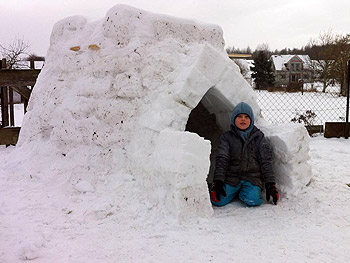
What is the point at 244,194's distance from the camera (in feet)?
10.8

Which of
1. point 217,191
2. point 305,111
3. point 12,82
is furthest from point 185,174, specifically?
point 305,111

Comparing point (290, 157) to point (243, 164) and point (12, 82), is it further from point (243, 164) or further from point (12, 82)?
point (12, 82)

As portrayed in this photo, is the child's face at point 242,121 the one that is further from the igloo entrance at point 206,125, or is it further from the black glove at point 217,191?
the igloo entrance at point 206,125

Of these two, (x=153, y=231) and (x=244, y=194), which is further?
(x=244, y=194)

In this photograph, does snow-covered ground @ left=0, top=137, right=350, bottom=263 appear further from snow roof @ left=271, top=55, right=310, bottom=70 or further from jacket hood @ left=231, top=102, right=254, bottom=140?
→ snow roof @ left=271, top=55, right=310, bottom=70

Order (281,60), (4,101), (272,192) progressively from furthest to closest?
(281,60) < (4,101) < (272,192)

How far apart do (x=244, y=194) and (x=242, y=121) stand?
0.71 meters

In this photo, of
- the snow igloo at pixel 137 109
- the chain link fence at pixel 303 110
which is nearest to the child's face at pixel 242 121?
the snow igloo at pixel 137 109

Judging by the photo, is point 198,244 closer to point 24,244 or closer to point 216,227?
point 216,227

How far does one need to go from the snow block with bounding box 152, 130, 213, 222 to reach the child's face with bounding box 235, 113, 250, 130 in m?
0.74

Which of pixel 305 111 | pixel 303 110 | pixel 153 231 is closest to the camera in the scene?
pixel 153 231

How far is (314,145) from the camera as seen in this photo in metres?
6.31

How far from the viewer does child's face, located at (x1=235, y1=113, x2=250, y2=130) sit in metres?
3.42

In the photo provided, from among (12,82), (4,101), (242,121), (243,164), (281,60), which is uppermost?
(281,60)
